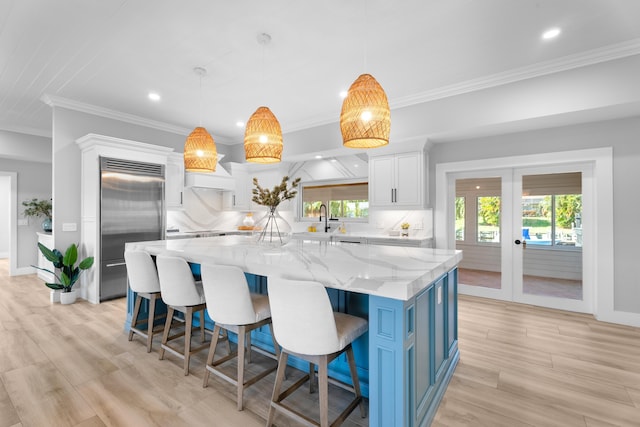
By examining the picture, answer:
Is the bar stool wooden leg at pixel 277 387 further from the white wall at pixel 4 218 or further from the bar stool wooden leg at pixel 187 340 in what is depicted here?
the white wall at pixel 4 218

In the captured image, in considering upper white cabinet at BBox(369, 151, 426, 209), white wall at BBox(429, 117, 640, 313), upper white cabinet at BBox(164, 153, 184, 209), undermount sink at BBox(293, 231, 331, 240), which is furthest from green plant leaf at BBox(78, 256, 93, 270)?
white wall at BBox(429, 117, 640, 313)

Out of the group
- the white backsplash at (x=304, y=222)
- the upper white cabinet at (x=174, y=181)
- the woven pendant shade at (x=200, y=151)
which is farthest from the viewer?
the upper white cabinet at (x=174, y=181)

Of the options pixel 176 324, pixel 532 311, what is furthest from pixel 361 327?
pixel 532 311

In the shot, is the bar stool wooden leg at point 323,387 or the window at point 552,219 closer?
the bar stool wooden leg at point 323,387

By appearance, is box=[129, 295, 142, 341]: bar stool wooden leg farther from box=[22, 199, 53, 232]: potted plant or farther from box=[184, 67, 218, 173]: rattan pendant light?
box=[22, 199, 53, 232]: potted plant

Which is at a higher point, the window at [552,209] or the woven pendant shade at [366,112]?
the woven pendant shade at [366,112]

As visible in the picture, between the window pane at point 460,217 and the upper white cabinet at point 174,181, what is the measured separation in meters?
4.70

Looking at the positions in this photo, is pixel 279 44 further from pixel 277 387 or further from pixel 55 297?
pixel 55 297

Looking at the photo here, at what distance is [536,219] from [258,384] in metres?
4.08

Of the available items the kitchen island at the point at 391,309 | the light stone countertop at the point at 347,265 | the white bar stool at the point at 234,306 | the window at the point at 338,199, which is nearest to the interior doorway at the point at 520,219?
the window at the point at 338,199

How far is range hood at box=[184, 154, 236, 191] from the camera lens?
19.1 ft

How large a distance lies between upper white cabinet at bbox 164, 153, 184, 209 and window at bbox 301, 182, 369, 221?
233 cm

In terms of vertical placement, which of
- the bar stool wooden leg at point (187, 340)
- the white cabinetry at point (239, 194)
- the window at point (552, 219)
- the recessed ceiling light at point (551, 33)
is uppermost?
the recessed ceiling light at point (551, 33)

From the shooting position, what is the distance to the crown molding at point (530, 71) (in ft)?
10.1
